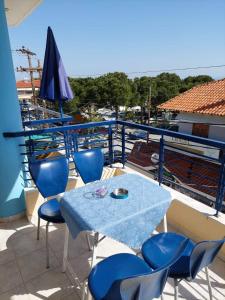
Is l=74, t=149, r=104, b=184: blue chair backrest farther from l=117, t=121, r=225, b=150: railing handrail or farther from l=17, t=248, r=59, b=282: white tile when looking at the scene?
l=17, t=248, r=59, b=282: white tile

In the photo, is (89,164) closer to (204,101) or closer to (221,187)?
(221,187)

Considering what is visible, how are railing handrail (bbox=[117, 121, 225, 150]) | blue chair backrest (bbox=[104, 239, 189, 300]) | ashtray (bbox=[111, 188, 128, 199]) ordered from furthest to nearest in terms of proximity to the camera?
railing handrail (bbox=[117, 121, 225, 150]), ashtray (bbox=[111, 188, 128, 199]), blue chair backrest (bbox=[104, 239, 189, 300])

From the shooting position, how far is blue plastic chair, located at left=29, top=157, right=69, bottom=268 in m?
2.19

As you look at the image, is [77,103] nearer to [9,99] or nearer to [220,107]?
[220,107]

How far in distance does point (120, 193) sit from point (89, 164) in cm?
96

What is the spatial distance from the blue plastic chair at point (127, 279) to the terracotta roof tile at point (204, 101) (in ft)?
45.8

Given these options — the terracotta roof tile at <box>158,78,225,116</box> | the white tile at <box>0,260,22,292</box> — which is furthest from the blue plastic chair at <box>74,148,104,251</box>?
the terracotta roof tile at <box>158,78,225,116</box>

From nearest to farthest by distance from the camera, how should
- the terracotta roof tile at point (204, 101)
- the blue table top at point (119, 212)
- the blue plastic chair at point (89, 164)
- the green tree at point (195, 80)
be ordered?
the blue table top at point (119, 212), the blue plastic chair at point (89, 164), the terracotta roof tile at point (204, 101), the green tree at point (195, 80)

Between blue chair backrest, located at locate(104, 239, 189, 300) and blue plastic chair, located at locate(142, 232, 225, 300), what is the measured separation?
173 mm

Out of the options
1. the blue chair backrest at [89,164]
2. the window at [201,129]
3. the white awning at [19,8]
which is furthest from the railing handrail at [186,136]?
the window at [201,129]

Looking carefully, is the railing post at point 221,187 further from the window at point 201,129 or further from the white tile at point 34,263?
the window at point 201,129

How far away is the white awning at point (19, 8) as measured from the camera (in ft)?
9.46

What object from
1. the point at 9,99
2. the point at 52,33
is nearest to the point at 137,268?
the point at 9,99

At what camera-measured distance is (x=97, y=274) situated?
1407 mm
